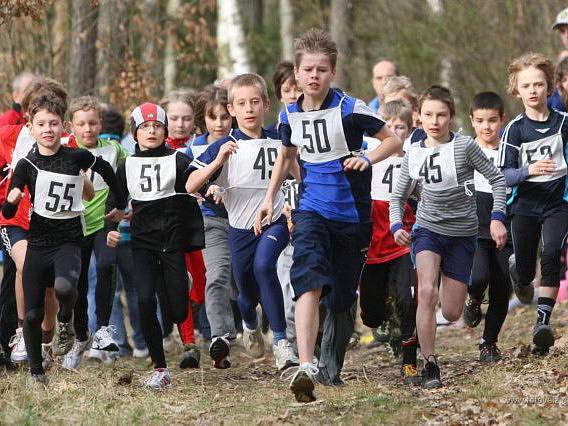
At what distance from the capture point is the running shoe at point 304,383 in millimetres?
7980

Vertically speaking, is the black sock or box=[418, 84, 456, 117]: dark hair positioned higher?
box=[418, 84, 456, 117]: dark hair

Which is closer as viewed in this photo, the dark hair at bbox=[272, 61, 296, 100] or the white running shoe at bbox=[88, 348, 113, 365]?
the dark hair at bbox=[272, 61, 296, 100]

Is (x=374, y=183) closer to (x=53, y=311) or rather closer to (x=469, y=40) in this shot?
(x=53, y=311)

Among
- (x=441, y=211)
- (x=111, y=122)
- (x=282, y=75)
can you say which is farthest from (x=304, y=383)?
(x=111, y=122)

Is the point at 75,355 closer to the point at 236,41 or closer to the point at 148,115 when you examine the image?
the point at 148,115

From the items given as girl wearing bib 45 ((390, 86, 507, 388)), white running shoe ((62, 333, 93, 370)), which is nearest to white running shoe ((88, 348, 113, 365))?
white running shoe ((62, 333, 93, 370))

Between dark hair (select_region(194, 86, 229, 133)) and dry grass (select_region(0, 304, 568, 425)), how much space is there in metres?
2.24

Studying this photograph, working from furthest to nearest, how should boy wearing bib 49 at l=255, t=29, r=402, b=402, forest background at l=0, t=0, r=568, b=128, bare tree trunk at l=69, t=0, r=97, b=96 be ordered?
forest background at l=0, t=0, r=568, b=128 → bare tree trunk at l=69, t=0, r=97, b=96 → boy wearing bib 49 at l=255, t=29, r=402, b=402

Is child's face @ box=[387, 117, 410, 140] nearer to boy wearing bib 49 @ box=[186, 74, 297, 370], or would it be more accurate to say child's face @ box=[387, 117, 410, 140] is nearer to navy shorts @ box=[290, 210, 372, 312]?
boy wearing bib 49 @ box=[186, 74, 297, 370]

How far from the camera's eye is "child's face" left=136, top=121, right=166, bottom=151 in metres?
9.89

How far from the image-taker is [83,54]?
53.1ft

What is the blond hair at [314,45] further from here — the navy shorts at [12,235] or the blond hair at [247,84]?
the navy shorts at [12,235]

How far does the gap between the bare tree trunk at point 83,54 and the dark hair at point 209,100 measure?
4.68 metres

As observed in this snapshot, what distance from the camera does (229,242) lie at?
10.3 m
